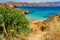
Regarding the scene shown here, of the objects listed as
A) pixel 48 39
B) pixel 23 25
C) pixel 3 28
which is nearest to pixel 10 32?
pixel 3 28

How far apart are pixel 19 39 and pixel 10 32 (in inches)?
22.2

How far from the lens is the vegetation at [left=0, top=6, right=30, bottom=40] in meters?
10.1

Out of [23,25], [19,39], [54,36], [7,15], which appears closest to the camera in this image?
[54,36]

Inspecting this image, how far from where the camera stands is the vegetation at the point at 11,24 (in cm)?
1009

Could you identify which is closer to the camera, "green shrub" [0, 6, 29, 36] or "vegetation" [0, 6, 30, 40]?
"vegetation" [0, 6, 30, 40]

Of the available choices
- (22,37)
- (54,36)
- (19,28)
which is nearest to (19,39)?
(22,37)

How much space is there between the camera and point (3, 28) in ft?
33.1

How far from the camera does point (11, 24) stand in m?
10.5

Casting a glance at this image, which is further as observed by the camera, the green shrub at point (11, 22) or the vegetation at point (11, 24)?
the green shrub at point (11, 22)

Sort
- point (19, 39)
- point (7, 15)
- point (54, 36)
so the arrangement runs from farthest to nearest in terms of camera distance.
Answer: point (7, 15) < point (19, 39) < point (54, 36)

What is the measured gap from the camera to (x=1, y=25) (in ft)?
33.2

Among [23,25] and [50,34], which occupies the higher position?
[50,34]

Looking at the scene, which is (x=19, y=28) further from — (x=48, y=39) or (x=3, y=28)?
(x=48, y=39)

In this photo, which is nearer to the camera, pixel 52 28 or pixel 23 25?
pixel 52 28
